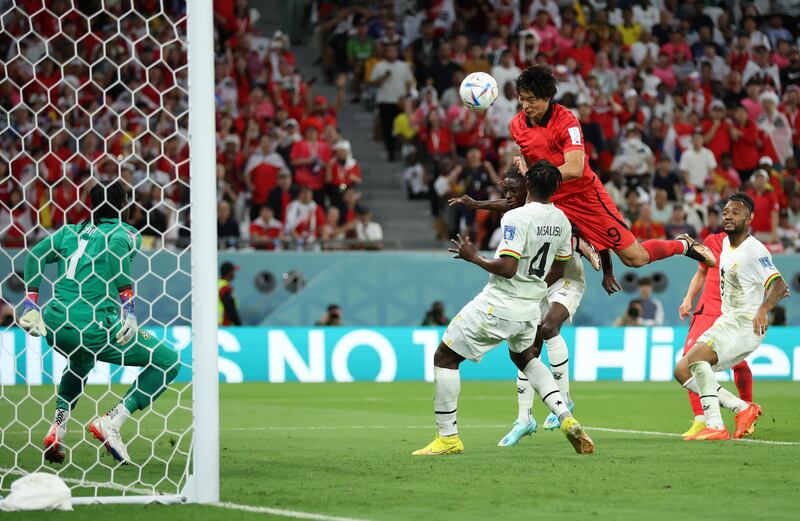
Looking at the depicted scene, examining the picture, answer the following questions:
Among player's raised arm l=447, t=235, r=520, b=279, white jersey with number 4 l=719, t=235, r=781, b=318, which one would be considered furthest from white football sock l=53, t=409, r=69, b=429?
white jersey with number 4 l=719, t=235, r=781, b=318

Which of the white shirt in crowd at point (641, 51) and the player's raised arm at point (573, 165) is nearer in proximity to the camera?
the player's raised arm at point (573, 165)

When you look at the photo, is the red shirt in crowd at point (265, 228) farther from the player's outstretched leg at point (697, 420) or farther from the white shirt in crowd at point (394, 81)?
the player's outstretched leg at point (697, 420)

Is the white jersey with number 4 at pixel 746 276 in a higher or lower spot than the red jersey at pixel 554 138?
lower

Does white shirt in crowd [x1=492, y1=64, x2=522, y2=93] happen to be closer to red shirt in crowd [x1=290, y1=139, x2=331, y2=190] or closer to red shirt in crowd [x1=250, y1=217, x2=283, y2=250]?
red shirt in crowd [x1=290, y1=139, x2=331, y2=190]

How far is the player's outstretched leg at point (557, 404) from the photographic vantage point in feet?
27.9

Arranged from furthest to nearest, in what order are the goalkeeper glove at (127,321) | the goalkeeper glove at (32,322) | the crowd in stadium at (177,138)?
the crowd in stadium at (177,138) < the goalkeeper glove at (127,321) < the goalkeeper glove at (32,322)

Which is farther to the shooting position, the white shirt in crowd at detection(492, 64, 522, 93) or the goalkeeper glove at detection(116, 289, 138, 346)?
the white shirt in crowd at detection(492, 64, 522, 93)

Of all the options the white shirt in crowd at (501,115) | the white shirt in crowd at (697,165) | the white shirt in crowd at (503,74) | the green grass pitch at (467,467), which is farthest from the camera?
the white shirt in crowd at (503,74)

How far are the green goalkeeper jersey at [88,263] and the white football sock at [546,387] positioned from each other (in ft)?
9.23

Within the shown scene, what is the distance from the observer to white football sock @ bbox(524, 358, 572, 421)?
8.55m

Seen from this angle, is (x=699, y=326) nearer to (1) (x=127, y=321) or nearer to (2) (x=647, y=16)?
(1) (x=127, y=321)

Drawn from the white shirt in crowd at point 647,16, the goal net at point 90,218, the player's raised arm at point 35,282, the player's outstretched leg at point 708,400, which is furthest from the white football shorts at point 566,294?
the white shirt in crowd at point 647,16

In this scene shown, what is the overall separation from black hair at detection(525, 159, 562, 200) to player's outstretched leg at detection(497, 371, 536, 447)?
1.59 m

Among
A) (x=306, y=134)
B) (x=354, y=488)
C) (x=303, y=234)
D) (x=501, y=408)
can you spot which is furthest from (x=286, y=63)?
(x=354, y=488)
